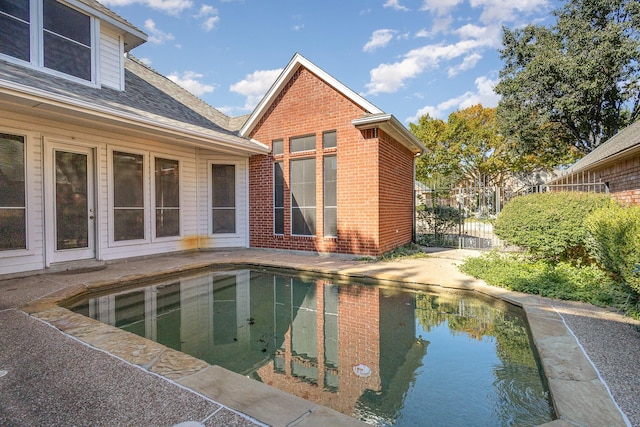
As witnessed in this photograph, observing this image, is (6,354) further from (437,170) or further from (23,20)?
(437,170)

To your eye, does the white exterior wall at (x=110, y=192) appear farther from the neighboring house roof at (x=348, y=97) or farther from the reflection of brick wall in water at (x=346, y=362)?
the reflection of brick wall in water at (x=346, y=362)

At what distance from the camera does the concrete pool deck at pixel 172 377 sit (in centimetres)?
189

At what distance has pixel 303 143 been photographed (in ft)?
28.0

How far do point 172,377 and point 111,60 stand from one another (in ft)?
26.5

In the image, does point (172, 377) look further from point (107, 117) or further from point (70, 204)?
point (70, 204)

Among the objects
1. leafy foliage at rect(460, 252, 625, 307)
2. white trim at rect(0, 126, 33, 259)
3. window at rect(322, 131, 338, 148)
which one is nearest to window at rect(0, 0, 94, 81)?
white trim at rect(0, 126, 33, 259)

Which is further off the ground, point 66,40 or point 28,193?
point 66,40

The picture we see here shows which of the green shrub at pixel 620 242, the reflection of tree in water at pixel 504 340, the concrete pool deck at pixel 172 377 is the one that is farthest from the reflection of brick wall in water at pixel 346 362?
the green shrub at pixel 620 242

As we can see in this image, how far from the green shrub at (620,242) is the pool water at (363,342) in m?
1.31

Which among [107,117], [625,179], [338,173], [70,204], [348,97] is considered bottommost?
[70,204]

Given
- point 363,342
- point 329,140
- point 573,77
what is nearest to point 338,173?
point 329,140

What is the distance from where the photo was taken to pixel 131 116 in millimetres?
6086

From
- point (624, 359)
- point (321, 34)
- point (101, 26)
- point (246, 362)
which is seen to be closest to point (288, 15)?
point (321, 34)

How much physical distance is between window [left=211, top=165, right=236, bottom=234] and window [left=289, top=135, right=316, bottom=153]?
203 cm
